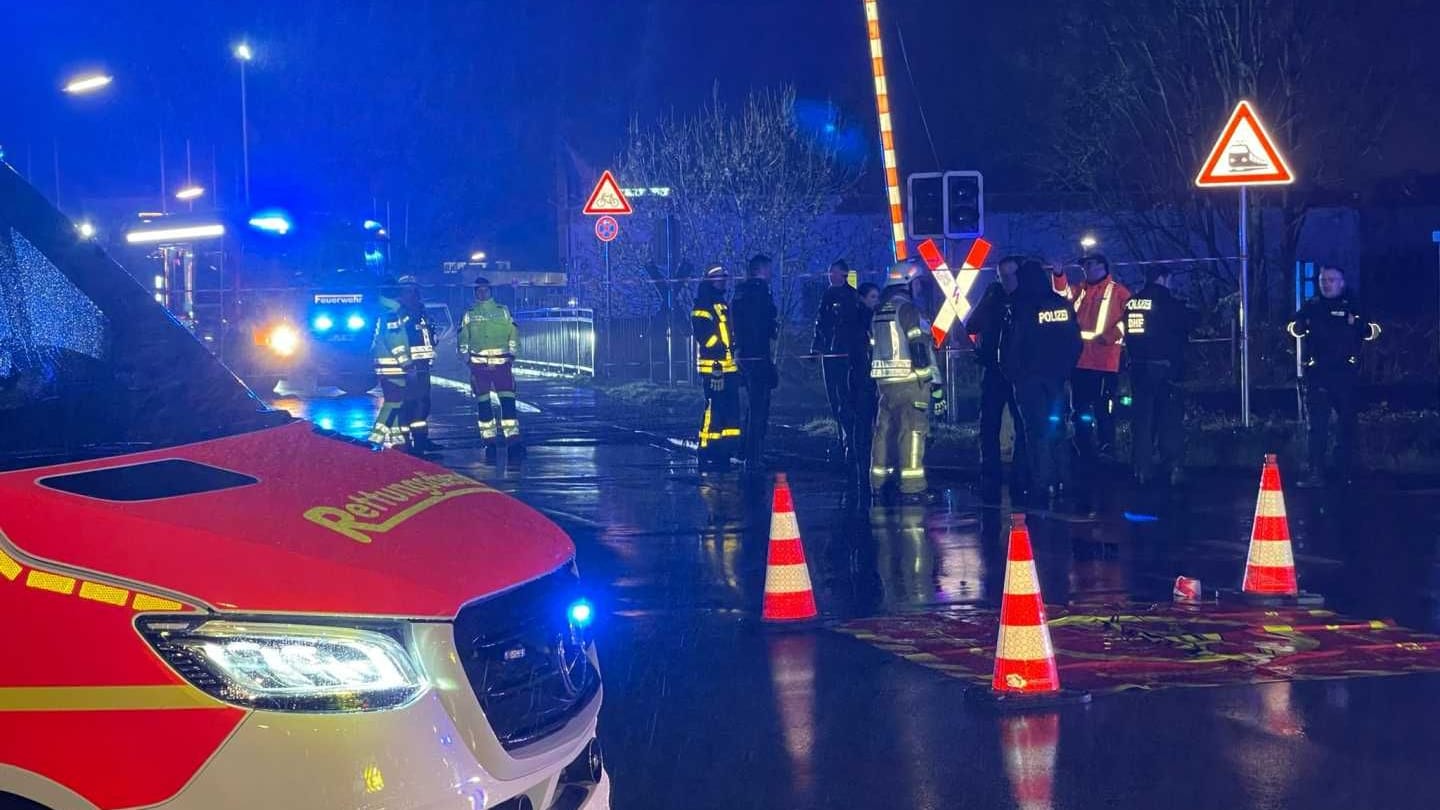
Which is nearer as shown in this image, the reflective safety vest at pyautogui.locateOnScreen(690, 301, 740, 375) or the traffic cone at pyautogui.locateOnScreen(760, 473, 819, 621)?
the traffic cone at pyautogui.locateOnScreen(760, 473, 819, 621)

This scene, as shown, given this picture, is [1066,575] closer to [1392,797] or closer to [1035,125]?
[1392,797]

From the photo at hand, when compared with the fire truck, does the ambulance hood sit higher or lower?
lower

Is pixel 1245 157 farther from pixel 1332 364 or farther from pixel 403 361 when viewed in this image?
pixel 403 361

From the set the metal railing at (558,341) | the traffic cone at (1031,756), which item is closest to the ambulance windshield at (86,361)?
the traffic cone at (1031,756)

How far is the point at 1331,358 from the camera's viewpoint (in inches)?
548

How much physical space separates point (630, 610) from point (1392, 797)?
4.46 metres

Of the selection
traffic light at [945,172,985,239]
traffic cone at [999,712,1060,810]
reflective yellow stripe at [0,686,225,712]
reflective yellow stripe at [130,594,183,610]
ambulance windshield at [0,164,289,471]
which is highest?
traffic light at [945,172,985,239]

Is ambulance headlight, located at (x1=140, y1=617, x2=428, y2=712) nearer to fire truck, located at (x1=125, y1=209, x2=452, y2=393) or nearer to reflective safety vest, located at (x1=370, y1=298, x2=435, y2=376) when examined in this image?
reflective safety vest, located at (x1=370, y1=298, x2=435, y2=376)

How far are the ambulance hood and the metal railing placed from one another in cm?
2687

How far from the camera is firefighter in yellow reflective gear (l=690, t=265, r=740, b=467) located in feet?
50.6

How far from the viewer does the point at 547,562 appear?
4023 millimetres

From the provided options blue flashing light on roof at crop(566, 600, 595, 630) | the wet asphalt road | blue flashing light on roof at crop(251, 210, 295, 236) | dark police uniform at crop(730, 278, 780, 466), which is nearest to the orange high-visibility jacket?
the wet asphalt road

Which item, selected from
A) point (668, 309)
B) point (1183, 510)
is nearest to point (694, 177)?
point (668, 309)

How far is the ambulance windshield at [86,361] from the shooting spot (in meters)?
4.25
